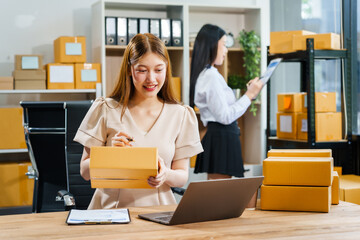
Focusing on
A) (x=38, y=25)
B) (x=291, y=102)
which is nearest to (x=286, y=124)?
(x=291, y=102)

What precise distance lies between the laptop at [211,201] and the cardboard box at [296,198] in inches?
4.1

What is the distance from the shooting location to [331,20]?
14.1 feet

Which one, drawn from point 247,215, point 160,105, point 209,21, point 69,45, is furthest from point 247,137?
point 247,215

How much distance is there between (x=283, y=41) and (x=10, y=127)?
2240 mm

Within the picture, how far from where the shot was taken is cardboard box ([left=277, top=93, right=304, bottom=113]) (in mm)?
3777

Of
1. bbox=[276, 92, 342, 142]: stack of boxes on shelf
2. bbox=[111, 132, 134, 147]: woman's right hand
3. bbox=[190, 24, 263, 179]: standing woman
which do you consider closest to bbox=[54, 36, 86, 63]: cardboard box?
bbox=[190, 24, 263, 179]: standing woman

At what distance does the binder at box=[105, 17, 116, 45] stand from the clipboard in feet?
9.34

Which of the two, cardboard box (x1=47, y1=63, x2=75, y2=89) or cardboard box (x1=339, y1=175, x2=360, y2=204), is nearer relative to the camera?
cardboard box (x1=339, y1=175, x2=360, y2=204)

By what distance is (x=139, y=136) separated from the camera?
2.02 metres

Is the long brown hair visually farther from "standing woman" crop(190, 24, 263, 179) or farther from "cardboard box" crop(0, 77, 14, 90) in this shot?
"cardboard box" crop(0, 77, 14, 90)

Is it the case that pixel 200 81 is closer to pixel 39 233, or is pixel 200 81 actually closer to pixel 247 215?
pixel 247 215

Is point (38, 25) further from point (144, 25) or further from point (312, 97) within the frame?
point (312, 97)

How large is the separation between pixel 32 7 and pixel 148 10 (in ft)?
3.37

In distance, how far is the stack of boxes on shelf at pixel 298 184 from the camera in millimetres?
1789
